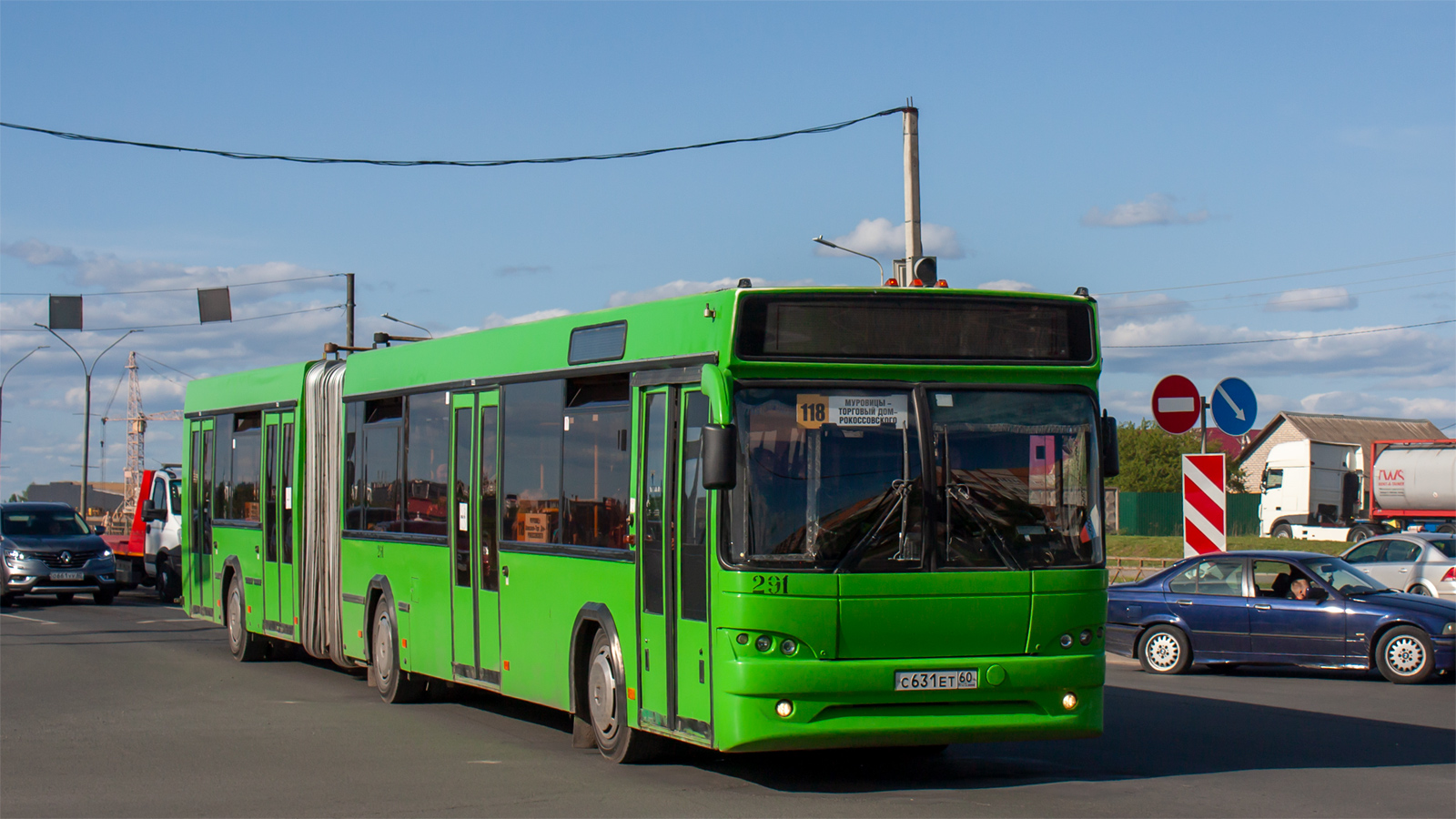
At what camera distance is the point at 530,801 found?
29.1 ft

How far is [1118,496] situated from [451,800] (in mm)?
59075

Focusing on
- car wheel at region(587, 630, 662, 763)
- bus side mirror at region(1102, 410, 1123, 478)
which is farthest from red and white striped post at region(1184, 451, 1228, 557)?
car wheel at region(587, 630, 662, 763)

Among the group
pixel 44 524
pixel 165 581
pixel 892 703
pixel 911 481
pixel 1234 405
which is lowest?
pixel 165 581

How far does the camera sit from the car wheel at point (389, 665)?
45.2 feet

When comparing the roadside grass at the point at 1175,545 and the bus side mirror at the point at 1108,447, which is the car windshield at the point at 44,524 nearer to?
the bus side mirror at the point at 1108,447

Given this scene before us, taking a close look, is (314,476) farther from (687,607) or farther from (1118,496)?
(1118,496)

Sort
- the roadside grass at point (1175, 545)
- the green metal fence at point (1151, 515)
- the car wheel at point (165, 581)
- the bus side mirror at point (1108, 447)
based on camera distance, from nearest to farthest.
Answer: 1. the bus side mirror at point (1108, 447)
2. the car wheel at point (165, 581)
3. the roadside grass at point (1175, 545)
4. the green metal fence at point (1151, 515)

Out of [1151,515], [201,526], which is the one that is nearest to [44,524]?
[201,526]

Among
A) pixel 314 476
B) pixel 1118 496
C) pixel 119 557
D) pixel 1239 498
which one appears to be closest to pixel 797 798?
pixel 314 476

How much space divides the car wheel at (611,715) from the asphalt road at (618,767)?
0.13 metres

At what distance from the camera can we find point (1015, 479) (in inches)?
353

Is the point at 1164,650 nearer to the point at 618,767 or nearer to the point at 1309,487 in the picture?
the point at 618,767

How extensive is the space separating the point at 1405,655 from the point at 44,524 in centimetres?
2319

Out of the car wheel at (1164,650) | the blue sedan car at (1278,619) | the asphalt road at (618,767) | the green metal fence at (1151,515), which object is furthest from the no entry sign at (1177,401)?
the green metal fence at (1151,515)
